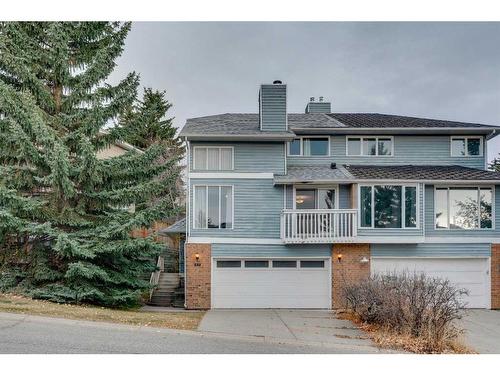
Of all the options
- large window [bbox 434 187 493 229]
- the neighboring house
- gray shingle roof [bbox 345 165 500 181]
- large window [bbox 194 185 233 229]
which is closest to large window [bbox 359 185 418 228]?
the neighboring house

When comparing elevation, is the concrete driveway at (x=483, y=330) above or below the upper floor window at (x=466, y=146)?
below

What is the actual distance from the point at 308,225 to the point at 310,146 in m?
3.16

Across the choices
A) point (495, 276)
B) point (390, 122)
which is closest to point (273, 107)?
point (390, 122)

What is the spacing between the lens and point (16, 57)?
35.3 ft

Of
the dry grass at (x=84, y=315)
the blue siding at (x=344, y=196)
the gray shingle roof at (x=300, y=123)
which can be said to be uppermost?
the gray shingle roof at (x=300, y=123)

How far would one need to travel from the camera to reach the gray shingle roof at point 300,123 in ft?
41.9

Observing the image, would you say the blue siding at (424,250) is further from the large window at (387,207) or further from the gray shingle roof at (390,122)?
the gray shingle roof at (390,122)

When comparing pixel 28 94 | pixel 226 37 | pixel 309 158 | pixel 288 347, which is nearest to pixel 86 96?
pixel 28 94

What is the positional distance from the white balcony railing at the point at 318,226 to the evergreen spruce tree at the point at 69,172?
3716 millimetres

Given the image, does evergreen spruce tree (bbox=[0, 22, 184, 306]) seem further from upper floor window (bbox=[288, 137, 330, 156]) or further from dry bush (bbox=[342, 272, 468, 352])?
dry bush (bbox=[342, 272, 468, 352])

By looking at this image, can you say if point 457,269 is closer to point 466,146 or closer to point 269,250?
point 466,146

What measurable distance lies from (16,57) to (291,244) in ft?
31.5

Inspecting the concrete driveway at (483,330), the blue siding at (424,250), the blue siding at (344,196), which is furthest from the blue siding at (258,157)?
the concrete driveway at (483,330)
